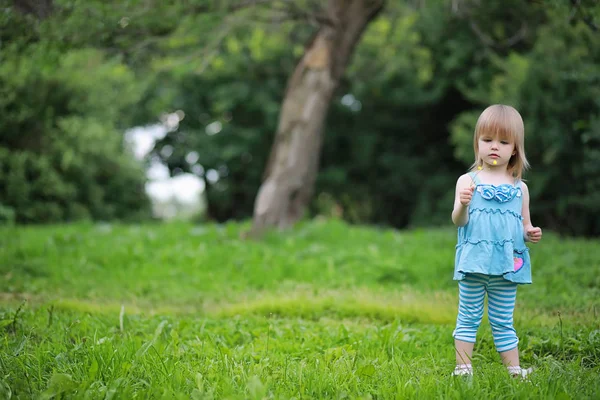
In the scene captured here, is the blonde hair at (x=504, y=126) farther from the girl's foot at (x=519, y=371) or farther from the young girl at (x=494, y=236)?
the girl's foot at (x=519, y=371)

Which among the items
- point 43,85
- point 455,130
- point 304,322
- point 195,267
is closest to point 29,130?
point 43,85

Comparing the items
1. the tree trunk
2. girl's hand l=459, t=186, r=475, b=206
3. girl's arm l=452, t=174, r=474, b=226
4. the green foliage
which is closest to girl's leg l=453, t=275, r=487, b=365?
girl's arm l=452, t=174, r=474, b=226

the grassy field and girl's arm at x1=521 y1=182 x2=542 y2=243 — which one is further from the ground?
girl's arm at x1=521 y1=182 x2=542 y2=243

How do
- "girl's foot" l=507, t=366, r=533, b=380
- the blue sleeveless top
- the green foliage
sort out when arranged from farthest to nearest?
the green foliage → the blue sleeveless top → "girl's foot" l=507, t=366, r=533, b=380

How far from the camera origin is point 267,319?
4633 mm

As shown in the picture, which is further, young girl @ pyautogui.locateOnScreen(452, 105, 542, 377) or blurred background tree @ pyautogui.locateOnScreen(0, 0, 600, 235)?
blurred background tree @ pyautogui.locateOnScreen(0, 0, 600, 235)

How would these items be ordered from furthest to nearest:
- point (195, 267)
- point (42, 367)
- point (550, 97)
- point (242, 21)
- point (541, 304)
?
point (550, 97) → point (242, 21) → point (195, 267) → point (541, 304) → point (42, 367)

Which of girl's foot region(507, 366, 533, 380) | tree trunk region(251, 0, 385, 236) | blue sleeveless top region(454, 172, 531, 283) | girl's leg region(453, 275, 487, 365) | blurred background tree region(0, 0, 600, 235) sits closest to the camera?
girl's foot region(507, 366, 533, 380)

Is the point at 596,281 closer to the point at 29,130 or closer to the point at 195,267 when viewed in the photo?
the point at 195,267

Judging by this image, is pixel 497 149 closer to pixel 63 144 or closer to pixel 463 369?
pixel 463 369

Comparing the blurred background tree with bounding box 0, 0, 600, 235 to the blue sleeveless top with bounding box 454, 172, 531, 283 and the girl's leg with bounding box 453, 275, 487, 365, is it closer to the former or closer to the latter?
the blue sleeveless top with bounding box 454, 172, 531, 283

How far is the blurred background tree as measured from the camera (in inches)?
325

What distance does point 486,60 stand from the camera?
15648 mm

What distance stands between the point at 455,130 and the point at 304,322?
1079cm
